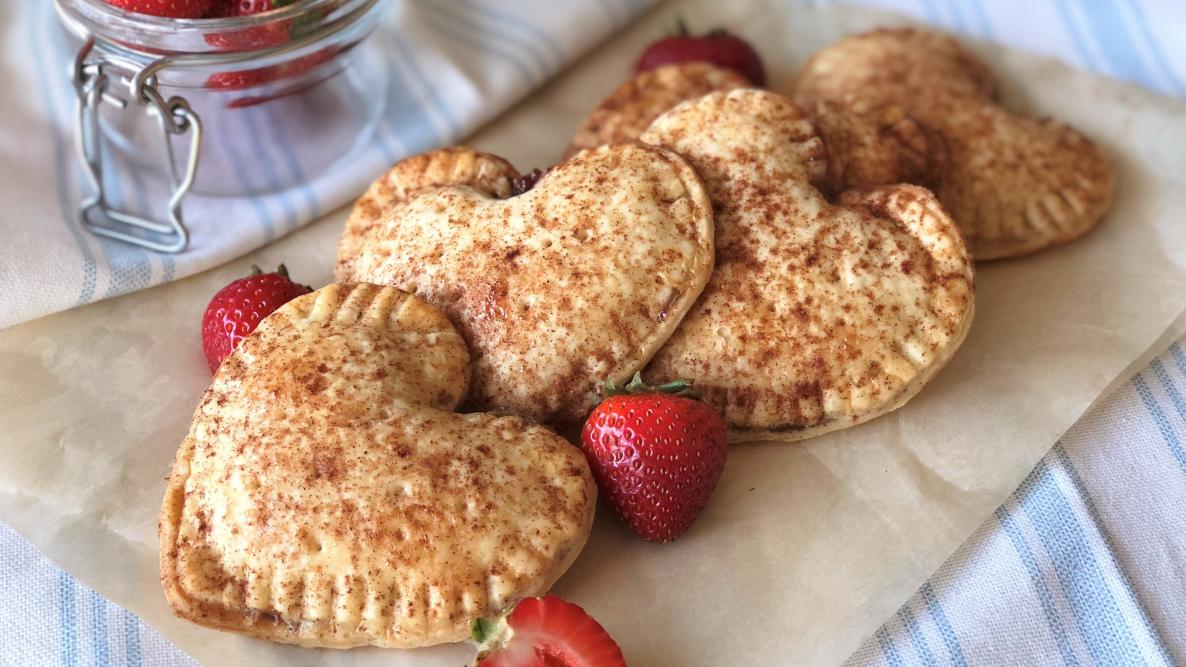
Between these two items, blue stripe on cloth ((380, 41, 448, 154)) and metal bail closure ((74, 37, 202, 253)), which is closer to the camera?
metal bail closure ((74, 37, 202, 253))

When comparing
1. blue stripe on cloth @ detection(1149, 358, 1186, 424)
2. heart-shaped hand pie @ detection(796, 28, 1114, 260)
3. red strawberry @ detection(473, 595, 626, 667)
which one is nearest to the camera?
red strawberry @ detection(473, 595, 626, 667)

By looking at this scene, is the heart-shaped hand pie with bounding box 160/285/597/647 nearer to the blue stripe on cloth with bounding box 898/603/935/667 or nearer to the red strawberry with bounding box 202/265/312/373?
the red strawberry with bounding box 202/265/312/373

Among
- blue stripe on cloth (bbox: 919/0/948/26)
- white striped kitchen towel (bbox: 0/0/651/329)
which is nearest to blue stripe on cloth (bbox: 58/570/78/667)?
white striped kitchen towel (bbox: 0/0/651/329)

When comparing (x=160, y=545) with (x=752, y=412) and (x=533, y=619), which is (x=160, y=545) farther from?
(x=752, y=412)

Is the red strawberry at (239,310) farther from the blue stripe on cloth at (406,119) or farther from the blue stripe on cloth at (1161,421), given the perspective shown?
the blue stripe on cloth at (1161,421)

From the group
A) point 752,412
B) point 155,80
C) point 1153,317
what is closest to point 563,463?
point 752,412

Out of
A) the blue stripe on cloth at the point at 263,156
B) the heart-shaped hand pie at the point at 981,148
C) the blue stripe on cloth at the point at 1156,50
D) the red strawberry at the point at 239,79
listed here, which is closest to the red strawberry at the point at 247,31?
the red strawberry at the point at 239,79
